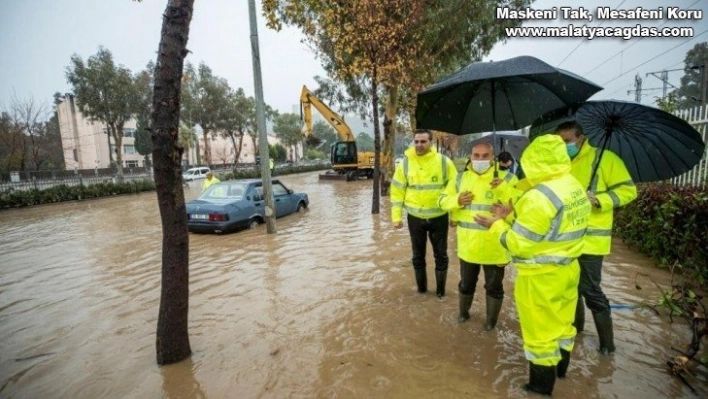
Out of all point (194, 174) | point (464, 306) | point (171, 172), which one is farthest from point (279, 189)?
point (194, 174)

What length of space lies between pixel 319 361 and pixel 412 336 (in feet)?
3.10

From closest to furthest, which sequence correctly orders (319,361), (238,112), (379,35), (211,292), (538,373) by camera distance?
(538,373), (319,361), (211,292), (379,35), (238,112)

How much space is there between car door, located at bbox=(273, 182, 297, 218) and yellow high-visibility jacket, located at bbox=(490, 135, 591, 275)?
888cm

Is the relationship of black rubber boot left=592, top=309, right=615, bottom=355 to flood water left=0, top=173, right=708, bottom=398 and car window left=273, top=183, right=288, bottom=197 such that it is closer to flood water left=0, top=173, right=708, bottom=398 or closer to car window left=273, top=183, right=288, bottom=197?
flood water left=0, top=173, right=708, bottom=398

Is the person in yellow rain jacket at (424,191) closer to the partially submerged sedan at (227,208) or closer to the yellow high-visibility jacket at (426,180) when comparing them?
the yellow high-visibility jacket at (426,180)

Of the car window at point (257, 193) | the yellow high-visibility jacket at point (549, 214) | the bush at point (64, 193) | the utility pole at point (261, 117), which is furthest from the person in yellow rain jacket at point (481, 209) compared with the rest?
the bush at point (64, 193)

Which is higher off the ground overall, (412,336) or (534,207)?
(534,207)

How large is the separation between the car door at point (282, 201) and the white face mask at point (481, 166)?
805 centimetres

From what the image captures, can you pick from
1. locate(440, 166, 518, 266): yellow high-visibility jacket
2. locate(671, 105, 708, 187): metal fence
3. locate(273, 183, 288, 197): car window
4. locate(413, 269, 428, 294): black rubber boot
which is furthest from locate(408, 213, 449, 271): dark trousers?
locate(273, 183, 288, 197): car window

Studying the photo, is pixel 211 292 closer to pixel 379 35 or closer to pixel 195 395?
pixel 195 395

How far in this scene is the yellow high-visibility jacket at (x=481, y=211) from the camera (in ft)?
10.2

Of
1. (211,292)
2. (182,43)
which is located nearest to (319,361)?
(211,292)

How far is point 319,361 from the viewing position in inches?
121

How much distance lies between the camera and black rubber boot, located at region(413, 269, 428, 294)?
431cm
